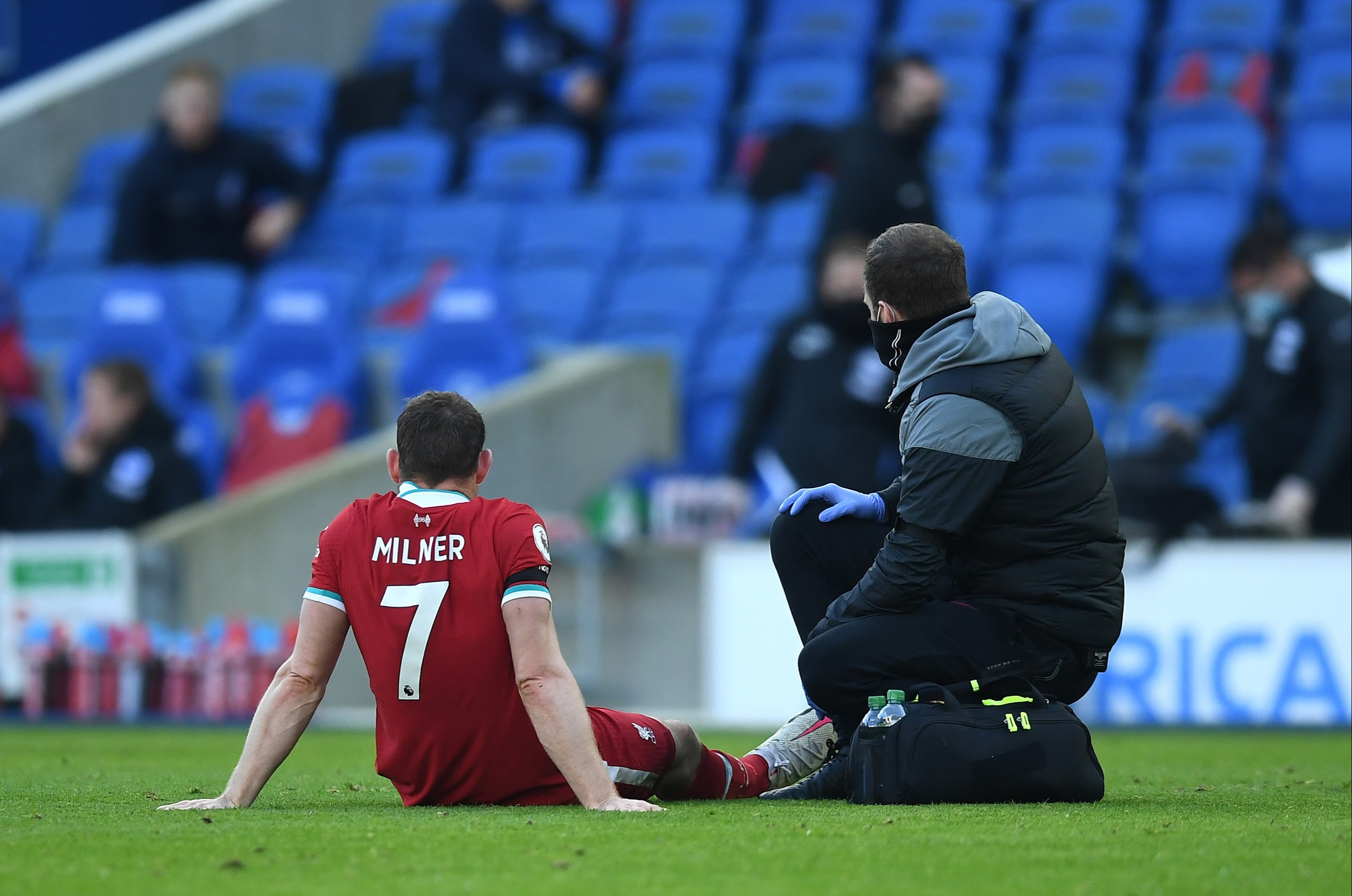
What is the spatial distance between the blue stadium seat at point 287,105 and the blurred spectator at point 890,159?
743 cm

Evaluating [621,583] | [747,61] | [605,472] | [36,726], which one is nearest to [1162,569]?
[621,583]

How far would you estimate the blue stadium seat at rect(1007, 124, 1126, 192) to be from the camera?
41.0ft

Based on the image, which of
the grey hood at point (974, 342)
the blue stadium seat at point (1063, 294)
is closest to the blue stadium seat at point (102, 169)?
the blue stadium seat at point (1063, 294)

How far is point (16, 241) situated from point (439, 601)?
11436mm

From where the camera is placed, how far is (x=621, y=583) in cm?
1022

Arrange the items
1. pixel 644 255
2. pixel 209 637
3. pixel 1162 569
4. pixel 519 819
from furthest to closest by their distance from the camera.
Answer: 1. pixel 644 255
2. pixel 209 637
3. pixel 1162 569
4. pixel 519 819

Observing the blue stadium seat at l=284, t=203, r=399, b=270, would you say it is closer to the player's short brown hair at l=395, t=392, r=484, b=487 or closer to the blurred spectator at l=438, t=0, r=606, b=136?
the blurred spectator at l=438, t=0, r=606, b=136

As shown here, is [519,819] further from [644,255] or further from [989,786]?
[644,255]

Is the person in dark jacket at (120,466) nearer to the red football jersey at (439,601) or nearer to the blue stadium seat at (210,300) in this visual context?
the blue stadium seat at (210,300)

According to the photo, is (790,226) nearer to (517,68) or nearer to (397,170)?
(517,68)

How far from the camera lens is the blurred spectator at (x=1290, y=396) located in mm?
8891

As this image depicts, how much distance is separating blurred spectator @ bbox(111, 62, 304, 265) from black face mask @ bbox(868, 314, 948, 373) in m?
9.62

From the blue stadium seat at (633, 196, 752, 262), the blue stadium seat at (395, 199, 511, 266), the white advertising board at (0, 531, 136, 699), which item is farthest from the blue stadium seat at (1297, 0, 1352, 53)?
the white advertising board at (0, 531, 136, 699)

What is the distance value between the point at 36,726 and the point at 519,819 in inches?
236
